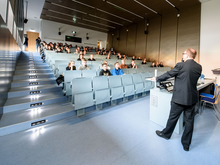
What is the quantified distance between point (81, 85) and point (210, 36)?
709 cm

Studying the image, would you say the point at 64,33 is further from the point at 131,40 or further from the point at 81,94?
the point at 81,94

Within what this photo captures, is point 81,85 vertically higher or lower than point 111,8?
lower

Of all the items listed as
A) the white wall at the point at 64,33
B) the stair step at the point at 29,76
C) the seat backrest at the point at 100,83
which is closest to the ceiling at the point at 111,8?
the white wall at the point at 64,33

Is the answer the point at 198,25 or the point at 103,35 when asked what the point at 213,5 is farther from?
the point at 103,35

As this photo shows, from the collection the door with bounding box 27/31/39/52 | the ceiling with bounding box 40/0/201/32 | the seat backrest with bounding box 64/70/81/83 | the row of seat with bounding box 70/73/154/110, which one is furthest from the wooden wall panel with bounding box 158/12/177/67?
the door with bounding box 27/31/39/52

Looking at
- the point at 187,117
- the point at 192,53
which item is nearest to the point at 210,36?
the point at 192,53

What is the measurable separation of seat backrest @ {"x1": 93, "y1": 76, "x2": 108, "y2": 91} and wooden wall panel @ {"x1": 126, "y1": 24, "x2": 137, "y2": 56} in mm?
7795

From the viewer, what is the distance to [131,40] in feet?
32.8

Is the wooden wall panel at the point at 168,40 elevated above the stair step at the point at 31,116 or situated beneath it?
elevated above

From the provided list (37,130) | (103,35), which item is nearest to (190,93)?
(37,130)

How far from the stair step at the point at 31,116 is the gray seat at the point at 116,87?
102 cm

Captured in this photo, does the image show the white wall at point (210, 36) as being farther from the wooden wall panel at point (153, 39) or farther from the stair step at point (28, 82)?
the stair step at point (28, 82)

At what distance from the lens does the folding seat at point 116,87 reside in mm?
2811

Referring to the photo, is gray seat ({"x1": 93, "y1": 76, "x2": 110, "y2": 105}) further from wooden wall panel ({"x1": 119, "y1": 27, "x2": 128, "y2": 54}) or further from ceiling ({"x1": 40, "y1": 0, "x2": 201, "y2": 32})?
wooden wall panel ({"x1": 119, "y1": 27, "x2": 128, "y2": 54})
